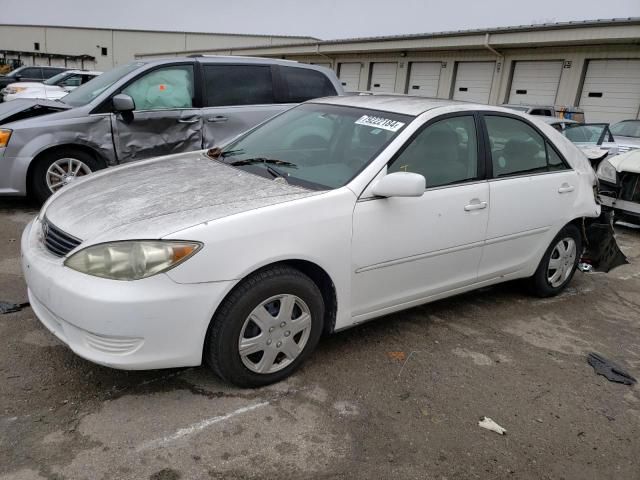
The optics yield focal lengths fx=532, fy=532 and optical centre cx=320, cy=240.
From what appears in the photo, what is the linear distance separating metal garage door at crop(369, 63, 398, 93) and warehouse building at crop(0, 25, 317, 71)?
89.3 ft

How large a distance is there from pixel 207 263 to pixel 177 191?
2.27 ft

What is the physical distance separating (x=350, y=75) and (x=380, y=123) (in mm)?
26134

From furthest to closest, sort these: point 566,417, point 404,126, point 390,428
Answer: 1. point 404,126
2. point 566,417
3. point 390,428

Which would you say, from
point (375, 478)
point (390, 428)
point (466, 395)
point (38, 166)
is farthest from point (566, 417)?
point (38, 166)

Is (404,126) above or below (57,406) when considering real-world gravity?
above

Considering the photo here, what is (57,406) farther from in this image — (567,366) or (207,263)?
(567,366)

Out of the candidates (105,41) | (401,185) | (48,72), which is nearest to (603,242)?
(401,185)

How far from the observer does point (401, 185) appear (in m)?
3.03

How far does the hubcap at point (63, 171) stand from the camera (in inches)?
232

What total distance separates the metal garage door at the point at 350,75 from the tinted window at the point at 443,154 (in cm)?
2461

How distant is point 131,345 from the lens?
2498 mm

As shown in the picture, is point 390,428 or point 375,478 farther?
point 390,428

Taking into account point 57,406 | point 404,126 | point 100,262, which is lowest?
point 57,406

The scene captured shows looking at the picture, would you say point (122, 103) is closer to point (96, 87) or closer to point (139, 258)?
point (96, 87)
